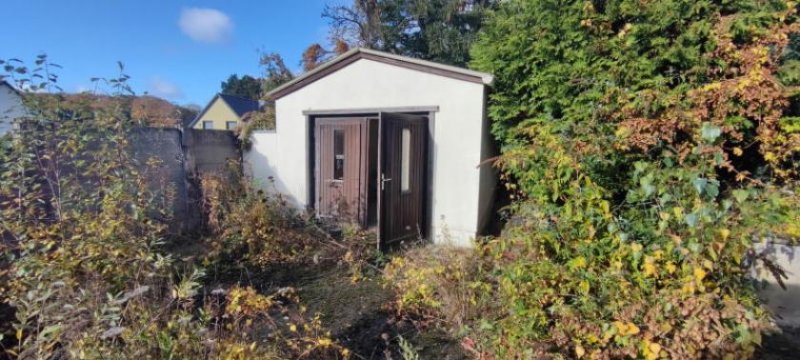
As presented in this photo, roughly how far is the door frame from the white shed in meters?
0.02

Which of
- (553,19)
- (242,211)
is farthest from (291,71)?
(553,19)

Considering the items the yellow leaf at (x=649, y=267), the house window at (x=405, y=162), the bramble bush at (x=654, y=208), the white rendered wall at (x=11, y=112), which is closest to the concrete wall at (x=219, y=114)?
the white rendered wall at (x=11, y=112)

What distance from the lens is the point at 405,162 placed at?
226 inches

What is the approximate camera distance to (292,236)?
18.1 feet

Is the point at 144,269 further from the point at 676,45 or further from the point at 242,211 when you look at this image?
the point at 676,45

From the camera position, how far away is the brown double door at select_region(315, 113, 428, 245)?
5323 millimetres

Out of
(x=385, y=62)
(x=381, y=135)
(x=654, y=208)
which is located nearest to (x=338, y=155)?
(x=381, y=135)

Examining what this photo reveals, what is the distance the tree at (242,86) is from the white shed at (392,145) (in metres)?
36.5

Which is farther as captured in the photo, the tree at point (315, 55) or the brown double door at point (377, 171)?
the tree at point (315, 55)

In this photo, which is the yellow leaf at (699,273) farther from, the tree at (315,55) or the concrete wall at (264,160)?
the tree at (315,55)

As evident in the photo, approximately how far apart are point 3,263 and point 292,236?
9.77 ft

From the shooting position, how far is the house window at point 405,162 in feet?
18.5

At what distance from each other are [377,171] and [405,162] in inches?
21.8

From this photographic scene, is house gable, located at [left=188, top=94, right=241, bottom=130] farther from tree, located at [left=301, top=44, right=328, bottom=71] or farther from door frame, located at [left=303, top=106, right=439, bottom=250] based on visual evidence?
door frame, located at [left=303, top=106, right=439, bottom=250]
